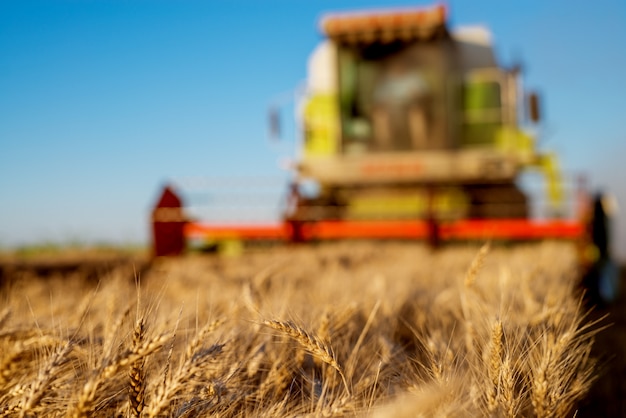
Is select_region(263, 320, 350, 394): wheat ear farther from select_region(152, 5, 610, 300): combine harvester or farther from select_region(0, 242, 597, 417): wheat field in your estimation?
select_region(152, 5, 610, 300): combine harvester

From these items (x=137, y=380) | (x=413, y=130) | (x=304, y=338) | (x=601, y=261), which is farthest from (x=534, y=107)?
(x=137, y=380)

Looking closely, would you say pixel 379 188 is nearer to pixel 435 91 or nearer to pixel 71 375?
pixel 435 91

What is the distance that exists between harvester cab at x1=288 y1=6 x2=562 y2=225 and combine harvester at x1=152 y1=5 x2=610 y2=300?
11mm

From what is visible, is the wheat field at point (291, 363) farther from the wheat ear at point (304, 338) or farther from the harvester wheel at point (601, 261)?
the harvester wheel at point (601, 261)

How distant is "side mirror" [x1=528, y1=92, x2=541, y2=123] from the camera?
18.7ft

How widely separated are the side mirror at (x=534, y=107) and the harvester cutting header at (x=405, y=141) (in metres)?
0.01

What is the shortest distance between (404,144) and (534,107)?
1.37 metres

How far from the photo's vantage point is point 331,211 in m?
6.27

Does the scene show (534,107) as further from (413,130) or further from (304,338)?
(304,338)

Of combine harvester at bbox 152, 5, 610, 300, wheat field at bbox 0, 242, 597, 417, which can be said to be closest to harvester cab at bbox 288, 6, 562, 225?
combine harvester at bbox 152, 5, 610, 300

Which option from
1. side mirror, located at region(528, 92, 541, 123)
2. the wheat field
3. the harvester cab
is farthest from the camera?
the harvester cab

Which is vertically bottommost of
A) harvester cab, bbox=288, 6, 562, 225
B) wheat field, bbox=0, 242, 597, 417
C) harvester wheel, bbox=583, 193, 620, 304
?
harvester wheel, bbox=583, 193, 620, 304

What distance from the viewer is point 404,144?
6.23m

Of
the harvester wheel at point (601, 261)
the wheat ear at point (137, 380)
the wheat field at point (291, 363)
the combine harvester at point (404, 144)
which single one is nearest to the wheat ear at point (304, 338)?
the wheat field at point (291, 363)
